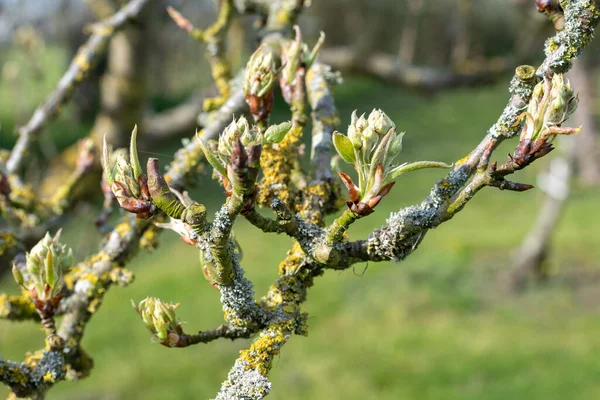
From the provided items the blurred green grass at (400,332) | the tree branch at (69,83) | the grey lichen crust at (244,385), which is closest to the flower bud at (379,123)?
the grey lichen crust at (244,385)

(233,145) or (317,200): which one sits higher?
(317,200)

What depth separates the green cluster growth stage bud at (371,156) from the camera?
0.99 metres

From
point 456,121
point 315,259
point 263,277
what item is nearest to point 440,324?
point 263,277

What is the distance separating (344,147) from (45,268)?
2.35 ft

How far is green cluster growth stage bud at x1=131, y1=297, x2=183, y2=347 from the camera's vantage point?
4.06 ft

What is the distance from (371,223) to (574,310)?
3.29 meters

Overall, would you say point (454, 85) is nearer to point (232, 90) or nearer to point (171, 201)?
point (232, 90)

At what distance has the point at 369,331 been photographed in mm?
6363

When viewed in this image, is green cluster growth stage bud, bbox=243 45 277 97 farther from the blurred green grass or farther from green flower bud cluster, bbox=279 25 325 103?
the blurred green grass

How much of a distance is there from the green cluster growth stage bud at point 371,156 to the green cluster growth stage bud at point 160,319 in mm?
489

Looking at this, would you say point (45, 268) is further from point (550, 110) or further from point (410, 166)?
point (550, 110)

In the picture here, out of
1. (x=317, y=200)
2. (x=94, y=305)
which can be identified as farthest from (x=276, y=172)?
(x=94, y=305)

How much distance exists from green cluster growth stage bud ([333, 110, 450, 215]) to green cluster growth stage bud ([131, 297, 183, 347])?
489 mm

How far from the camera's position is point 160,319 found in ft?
4.05
